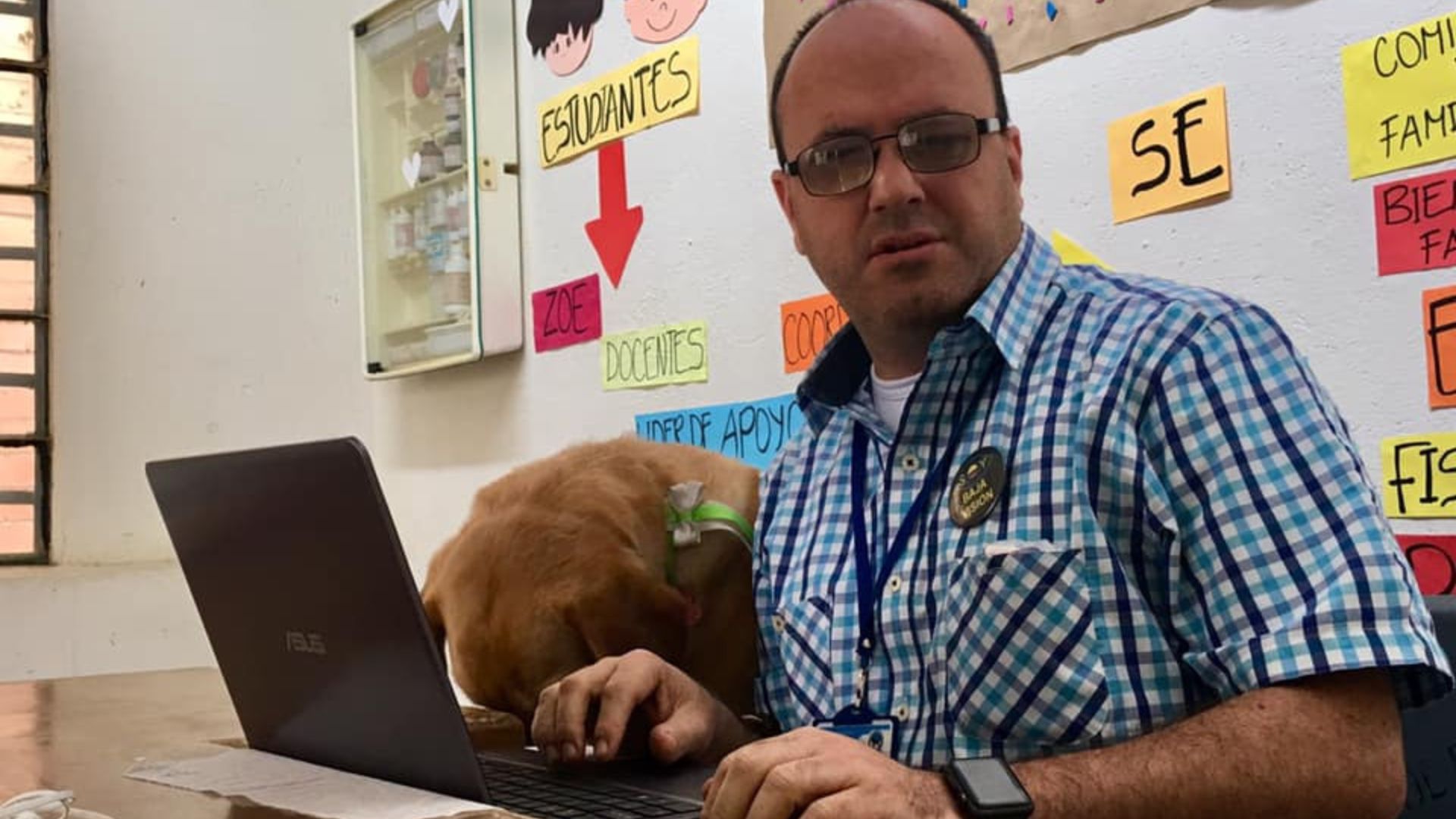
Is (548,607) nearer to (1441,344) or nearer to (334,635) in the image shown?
(334,635)

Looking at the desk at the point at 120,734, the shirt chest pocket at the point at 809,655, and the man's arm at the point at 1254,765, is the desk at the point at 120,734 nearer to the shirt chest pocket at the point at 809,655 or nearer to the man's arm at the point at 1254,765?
the shirt chest pocket at the point at 809,655

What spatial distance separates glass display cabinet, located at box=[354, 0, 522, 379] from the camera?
8.13ft

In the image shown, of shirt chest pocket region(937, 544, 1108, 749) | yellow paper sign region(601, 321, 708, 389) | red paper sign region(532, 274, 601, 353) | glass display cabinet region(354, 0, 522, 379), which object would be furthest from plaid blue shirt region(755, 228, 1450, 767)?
glass display cabinet region(354, 0, 522, 379)

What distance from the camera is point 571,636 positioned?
132 cm

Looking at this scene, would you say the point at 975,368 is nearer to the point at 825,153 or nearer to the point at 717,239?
the point at 825,153

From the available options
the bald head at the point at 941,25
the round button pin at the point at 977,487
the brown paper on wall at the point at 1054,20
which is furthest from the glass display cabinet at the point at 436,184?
the round button pin at the point at 977,487

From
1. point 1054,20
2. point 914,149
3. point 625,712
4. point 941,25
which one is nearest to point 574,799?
point 625,712

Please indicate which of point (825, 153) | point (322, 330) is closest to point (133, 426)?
point (322, 330)

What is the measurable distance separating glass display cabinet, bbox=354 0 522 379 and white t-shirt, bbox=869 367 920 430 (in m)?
1.35

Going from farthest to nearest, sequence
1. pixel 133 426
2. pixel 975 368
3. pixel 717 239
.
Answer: pixel 133 426 → pixel 717 239 → pixel 975 368

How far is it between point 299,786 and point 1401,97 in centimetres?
106

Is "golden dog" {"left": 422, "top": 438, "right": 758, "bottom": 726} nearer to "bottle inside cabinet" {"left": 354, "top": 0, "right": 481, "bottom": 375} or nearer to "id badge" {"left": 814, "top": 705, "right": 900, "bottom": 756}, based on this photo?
"id badge" {"left": 814, "top": 705, "right": 900, "bottom": 756}

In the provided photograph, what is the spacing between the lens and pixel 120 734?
51.1 inches

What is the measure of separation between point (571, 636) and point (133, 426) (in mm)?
1851
